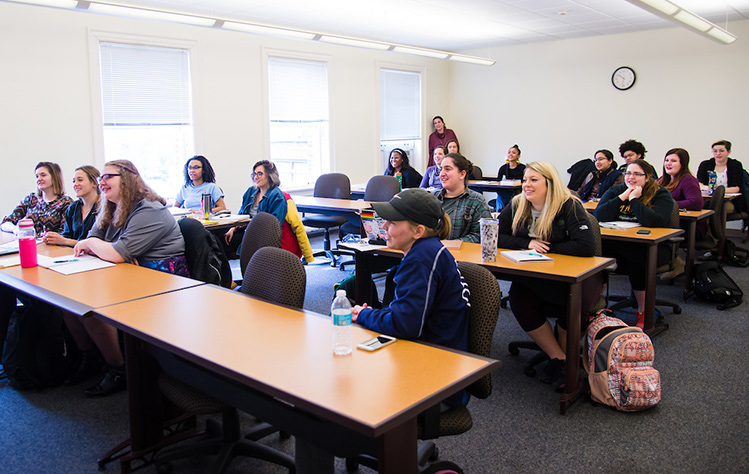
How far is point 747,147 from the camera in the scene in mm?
8000

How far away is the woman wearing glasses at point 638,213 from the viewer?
13.5 ft

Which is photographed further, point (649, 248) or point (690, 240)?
point (690, 240)

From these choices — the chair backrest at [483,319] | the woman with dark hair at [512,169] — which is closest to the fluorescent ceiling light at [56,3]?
the chair backrest at [483,319]

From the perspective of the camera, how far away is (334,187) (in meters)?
6.94

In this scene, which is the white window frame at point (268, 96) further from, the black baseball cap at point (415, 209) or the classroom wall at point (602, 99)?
the black baseball cap at point (415, 209)

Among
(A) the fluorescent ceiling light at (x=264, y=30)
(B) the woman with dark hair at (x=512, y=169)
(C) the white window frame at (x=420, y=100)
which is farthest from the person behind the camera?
(C) the white window frame at (x=420, y=100)

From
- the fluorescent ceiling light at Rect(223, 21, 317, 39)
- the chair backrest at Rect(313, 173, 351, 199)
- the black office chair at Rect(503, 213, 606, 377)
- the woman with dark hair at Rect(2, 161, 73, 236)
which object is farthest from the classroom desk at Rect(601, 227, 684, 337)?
the woman with dark hair at Rect(2, 161, 73, 236)

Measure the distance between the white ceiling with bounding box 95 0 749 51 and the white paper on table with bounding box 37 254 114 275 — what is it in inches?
139

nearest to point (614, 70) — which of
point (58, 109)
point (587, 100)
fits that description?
point (587, 100)

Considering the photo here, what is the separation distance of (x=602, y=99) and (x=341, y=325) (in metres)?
8.46

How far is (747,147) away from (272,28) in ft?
21.2

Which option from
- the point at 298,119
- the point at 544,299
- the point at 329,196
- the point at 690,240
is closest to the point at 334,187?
the point at 329,196

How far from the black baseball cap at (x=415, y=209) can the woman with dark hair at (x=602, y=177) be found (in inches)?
190

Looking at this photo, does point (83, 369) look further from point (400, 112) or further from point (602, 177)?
point (400, 112)
